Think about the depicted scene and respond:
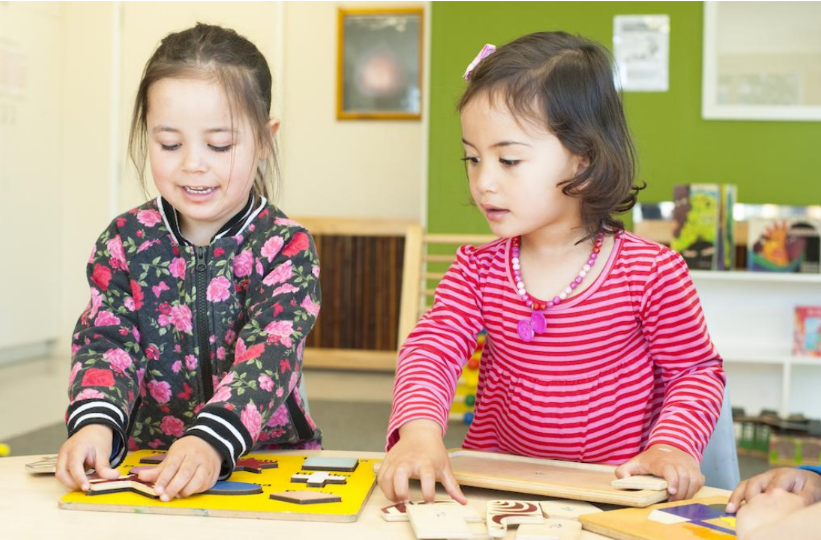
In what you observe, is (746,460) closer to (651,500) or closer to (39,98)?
(651,500)

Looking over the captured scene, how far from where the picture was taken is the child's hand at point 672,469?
809 millimetres

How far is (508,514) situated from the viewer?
2.32 ft

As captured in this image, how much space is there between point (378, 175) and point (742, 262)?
1.97m

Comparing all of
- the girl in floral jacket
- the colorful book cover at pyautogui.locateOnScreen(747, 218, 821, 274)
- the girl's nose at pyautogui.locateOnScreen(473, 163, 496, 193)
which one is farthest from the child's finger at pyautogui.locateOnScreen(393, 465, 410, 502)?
the colorful book cover at pyautogui.locateOnScreen(747, 218, 821, 274)

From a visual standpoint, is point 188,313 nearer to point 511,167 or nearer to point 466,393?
point 511,167

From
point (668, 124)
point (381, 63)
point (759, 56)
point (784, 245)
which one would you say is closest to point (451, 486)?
point (784, 245)

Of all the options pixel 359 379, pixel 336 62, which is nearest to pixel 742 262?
pixel 359 379

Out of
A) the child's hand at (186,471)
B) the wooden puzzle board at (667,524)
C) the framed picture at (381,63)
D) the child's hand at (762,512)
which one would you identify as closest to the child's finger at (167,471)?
the child's hand at (186,471)

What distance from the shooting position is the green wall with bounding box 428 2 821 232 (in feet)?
11.8

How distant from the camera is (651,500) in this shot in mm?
765

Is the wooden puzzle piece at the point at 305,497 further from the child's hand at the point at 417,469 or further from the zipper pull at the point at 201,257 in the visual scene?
the zipper pull at the point at 201,257

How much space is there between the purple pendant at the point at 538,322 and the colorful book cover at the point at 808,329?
2524mm

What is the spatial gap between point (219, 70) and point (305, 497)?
21.6 inches

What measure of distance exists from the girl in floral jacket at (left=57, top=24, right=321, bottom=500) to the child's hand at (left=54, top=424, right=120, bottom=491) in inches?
3.4
